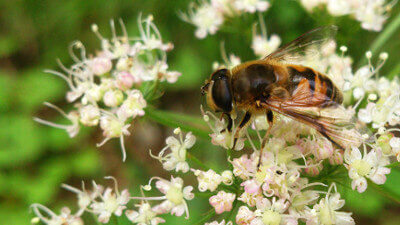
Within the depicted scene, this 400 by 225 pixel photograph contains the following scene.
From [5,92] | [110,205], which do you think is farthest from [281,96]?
[5,92]

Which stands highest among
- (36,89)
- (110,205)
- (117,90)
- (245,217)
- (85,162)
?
(36,89)

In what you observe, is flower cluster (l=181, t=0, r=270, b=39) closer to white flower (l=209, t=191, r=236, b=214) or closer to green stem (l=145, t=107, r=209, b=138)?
green stem (l=145, t=107, r=209, b=138)

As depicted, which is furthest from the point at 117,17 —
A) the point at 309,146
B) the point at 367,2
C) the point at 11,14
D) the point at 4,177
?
the point at 309,146

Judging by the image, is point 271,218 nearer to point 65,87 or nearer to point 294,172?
point 294,172

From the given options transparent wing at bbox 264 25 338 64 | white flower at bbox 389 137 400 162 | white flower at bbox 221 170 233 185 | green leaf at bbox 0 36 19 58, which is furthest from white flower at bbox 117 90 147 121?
green leaf at bbox 0 36 19 58

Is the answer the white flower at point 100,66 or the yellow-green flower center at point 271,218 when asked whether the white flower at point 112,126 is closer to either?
the white flower at point 100,66

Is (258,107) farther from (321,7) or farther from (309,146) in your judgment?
(321,7)
